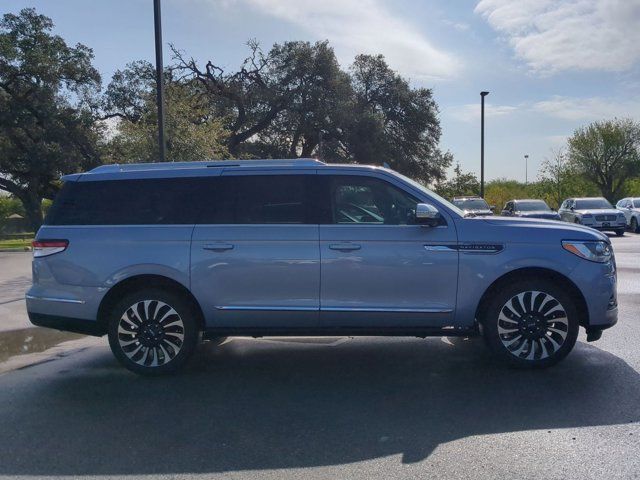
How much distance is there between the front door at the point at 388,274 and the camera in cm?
619

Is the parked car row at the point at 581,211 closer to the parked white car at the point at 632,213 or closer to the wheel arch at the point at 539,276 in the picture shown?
the parked white car at the point at 632,213

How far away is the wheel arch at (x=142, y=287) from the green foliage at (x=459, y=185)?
119ft

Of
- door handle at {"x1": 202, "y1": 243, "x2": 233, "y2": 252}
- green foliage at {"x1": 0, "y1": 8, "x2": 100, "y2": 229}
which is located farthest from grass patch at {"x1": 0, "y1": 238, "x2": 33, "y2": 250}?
door handle at {"x1": 202, "y1": 243, "x2": 233, "y2": 252}

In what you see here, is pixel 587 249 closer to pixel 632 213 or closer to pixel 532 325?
pixel 532 325

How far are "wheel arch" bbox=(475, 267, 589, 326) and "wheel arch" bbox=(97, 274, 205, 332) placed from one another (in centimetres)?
280

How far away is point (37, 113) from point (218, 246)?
97.8ft

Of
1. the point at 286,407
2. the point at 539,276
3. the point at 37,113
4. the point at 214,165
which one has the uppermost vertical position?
the point at 37,113

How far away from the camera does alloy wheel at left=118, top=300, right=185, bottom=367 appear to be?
644cm

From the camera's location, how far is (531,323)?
20.5 feet

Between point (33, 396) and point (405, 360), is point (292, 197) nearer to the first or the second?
point (405, 360)

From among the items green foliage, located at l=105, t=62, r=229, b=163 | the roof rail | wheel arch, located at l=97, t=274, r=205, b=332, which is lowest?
wheel arch, located at l=97, t=274, r=205, b=332

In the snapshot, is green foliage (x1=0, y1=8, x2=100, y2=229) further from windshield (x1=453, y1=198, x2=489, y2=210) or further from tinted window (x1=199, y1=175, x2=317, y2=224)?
tinted window (x1=199, y1=175, x2=317, y2=224)

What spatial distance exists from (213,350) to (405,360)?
2.33m

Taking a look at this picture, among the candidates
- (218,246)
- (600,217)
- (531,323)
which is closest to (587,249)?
(531,323)
